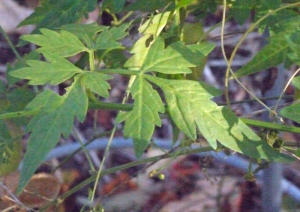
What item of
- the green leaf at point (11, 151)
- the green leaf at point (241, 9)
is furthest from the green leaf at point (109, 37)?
the green leaf at point (11, 151)

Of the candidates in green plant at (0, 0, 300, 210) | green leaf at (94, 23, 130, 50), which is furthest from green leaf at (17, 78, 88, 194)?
green leaf at (94, 23, 130, 50)

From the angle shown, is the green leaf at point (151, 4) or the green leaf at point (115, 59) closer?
the green leaf at point (151, 4)

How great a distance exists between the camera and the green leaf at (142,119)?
70 centimetres

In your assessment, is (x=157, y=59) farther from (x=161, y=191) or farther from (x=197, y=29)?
(x=161, y=191)

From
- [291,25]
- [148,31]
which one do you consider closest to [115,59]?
[148,31]

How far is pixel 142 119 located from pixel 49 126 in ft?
0.41

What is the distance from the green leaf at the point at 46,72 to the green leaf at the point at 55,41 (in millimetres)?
26

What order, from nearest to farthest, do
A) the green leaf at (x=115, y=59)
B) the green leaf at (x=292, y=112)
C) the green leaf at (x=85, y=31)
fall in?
1. the green leaf at (x=292, y=112)
2. the green leaf at (x=85, y=31)
3. the green leaf at (x=115, y=59)

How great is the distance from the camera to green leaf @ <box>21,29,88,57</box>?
761 mm

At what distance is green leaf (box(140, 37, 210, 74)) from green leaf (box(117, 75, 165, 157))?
5 cm

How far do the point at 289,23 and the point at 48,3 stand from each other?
1.46ft

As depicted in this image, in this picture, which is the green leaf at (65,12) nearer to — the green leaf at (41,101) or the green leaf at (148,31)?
the green leaf at (148,31)

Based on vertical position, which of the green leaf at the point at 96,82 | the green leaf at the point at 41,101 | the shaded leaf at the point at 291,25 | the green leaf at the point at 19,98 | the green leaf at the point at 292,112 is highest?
the shaded leaf at the point at 291,25

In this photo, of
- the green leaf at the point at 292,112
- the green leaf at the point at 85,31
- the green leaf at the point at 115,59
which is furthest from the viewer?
the green leaf at the point at 115,59
